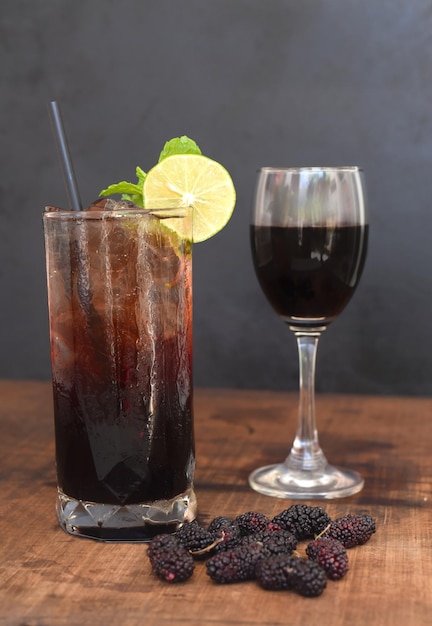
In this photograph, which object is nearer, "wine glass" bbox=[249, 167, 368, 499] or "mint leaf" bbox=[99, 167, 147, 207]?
"mint leaf" bbox=[99, 167, 147, 207]

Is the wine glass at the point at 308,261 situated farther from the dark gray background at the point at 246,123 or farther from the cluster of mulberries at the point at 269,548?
the dark gray background at the point at 246,123

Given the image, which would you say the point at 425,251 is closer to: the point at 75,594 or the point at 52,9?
the point at 52,9

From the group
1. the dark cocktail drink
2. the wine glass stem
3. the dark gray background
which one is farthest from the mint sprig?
the dark gray background

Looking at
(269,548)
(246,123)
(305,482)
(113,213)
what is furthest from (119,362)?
(246,123)

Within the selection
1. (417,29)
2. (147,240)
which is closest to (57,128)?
(147,240)

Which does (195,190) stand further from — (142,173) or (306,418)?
(306,418)

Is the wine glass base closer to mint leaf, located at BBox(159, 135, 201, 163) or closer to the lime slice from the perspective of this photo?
the lime slice
